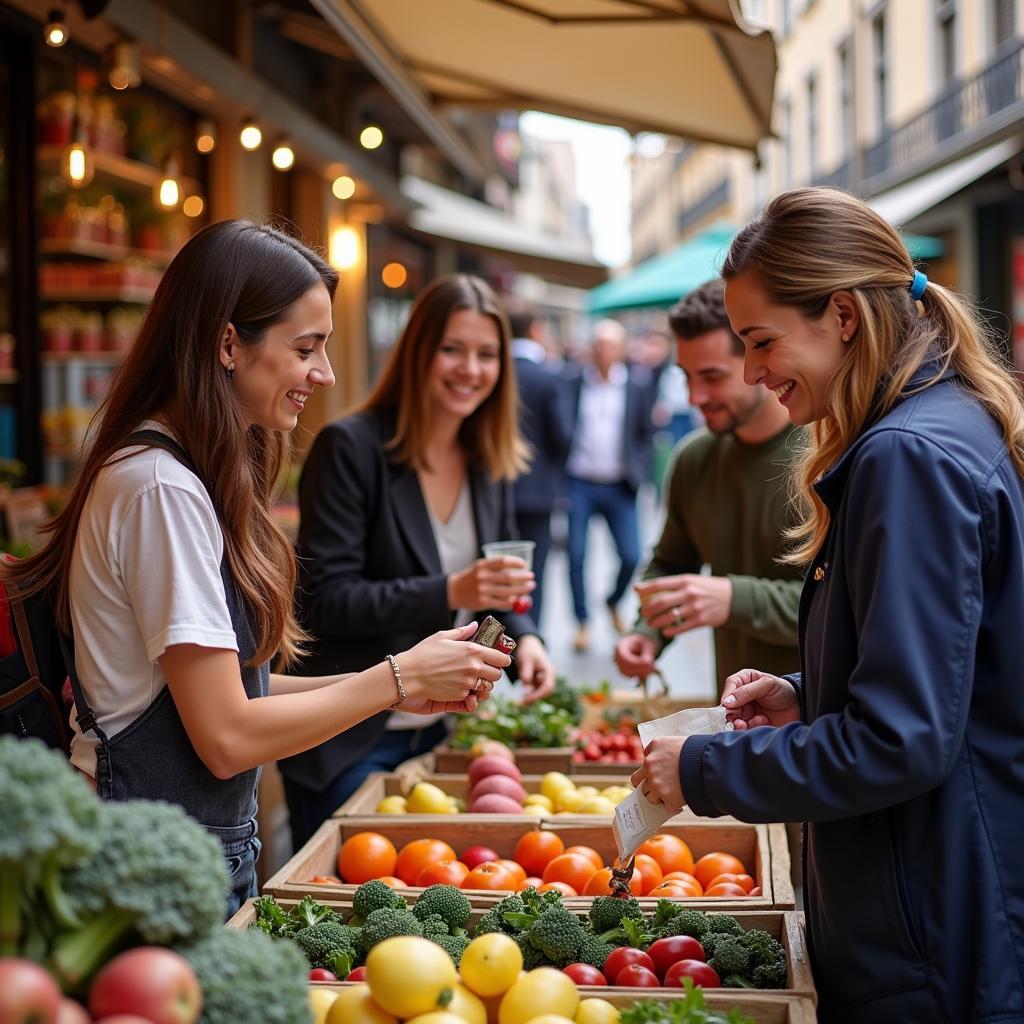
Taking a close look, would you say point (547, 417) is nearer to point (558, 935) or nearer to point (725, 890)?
point (725, 890)

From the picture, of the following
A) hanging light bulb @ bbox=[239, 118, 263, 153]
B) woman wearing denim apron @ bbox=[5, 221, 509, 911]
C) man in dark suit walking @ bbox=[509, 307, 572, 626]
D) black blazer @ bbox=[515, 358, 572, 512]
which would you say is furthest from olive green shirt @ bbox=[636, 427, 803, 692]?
black blazer @ bbox=[515, 358, 572, 512]

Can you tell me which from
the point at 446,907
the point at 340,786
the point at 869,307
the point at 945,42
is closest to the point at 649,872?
the point at 446,907

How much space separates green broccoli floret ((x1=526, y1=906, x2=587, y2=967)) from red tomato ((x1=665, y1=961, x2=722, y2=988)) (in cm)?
17

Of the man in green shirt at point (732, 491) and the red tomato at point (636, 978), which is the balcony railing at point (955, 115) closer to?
the man in green shirt at point (732, 491)

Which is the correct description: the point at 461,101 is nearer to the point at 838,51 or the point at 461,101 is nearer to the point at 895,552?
the point at 895,552

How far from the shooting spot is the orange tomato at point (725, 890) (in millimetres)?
2736

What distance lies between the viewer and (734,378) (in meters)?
3.62

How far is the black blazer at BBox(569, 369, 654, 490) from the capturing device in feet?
34.4

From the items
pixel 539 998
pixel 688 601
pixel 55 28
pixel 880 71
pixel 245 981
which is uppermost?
pixel 880 71

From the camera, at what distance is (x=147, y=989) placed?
1355 millimetres

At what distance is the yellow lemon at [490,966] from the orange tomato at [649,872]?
816mm

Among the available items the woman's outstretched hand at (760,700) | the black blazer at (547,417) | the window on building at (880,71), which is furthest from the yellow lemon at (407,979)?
the window on building at (880,71)

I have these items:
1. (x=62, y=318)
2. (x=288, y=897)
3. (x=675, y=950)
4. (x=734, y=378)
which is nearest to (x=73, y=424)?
(x=62, y=318)

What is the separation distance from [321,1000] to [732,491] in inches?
84.3
